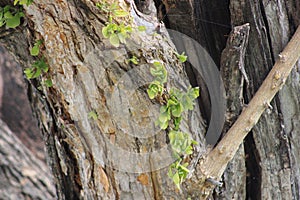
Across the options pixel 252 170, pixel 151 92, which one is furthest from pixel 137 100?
pixel 252 170

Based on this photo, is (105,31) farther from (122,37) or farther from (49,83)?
(49,83)

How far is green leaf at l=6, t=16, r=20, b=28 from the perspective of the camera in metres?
1.11

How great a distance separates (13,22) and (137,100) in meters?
0.32

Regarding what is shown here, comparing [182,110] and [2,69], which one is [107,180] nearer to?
[182,110]

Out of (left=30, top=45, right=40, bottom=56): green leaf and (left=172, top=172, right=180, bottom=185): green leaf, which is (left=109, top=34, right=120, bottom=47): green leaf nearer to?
(left=30, top=45, right=40, bottom=56): green leaf

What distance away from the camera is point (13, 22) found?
1.12m

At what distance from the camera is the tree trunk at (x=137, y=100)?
1069 millimetres

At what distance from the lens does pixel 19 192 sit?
1891 millimetres

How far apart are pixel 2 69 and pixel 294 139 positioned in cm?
201

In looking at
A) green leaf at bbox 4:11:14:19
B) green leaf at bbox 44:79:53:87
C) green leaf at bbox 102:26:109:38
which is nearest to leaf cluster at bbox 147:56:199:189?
green leaf at bbox 102:26:109:38

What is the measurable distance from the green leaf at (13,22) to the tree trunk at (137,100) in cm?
3

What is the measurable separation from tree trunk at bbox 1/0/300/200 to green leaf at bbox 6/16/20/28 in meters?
0.03

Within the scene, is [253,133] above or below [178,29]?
below

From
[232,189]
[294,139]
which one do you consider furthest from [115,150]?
[294,139]
